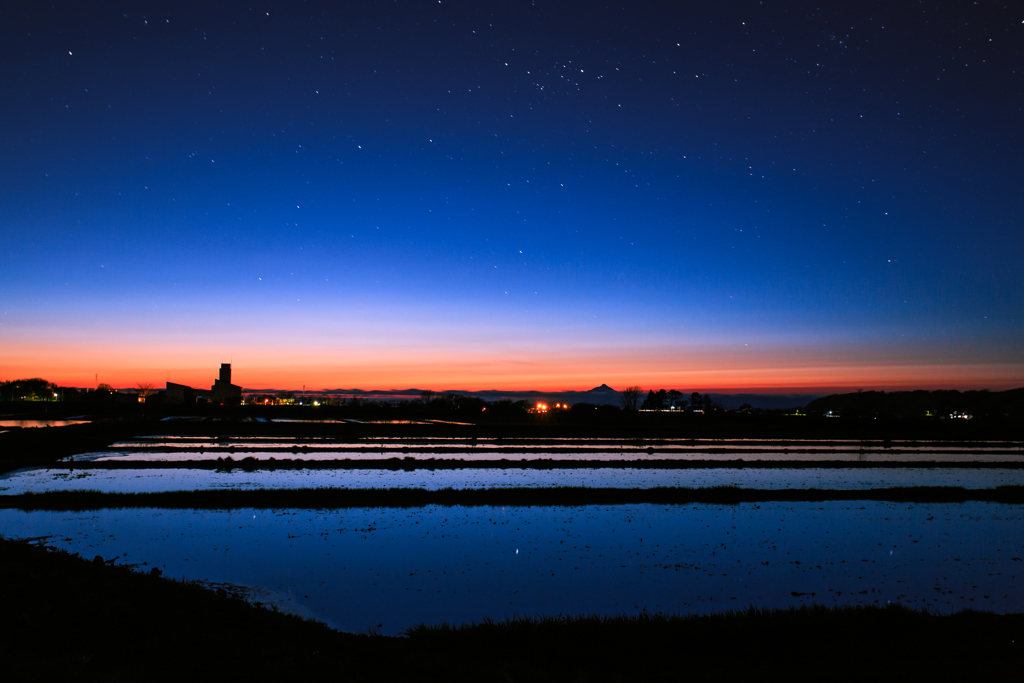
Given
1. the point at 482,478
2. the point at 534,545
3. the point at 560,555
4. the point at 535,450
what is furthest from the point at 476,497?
the point at 535,450

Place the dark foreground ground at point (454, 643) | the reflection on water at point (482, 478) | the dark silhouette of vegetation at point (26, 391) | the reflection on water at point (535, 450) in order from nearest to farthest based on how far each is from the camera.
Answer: the dark foreground ground at point (454, 643)
the reflection on water at point (482, 478)
the reflection on water at point (535, 450)
the dark silhouette of vegetation at point (26, 391)

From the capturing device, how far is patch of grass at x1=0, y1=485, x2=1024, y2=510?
20.3 metres

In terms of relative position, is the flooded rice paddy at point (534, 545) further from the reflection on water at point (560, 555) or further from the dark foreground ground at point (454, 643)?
the dark foreground ground at point (454, 643)

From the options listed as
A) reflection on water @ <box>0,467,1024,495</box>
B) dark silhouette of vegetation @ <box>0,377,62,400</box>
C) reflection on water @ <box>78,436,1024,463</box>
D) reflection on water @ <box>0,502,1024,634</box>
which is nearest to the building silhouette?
dark silhouette of vegetation @ <box>0,377,62,400</box>

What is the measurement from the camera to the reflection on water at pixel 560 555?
37.7 ft

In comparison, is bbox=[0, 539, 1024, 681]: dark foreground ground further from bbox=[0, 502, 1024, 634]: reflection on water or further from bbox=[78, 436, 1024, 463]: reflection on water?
bbox=[78, 436, 1024, 463]: reflection on water

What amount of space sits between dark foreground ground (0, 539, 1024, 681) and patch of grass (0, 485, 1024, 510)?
10.6 metres

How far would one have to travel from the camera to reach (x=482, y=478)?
27.9 meters

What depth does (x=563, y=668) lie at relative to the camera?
26.2ft

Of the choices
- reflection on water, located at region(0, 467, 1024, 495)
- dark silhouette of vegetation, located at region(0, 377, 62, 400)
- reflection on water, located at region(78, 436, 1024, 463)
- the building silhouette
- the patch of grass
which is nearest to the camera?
Answer: the patch of grass

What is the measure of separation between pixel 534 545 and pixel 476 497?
7097 mm

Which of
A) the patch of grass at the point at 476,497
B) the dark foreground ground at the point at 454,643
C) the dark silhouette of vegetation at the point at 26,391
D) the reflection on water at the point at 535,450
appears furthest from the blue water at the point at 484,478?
the dark silhouette of vegetation at the point at 26,391

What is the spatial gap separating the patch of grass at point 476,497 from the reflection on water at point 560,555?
1129 millimetres

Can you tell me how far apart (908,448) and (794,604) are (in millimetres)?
49938
